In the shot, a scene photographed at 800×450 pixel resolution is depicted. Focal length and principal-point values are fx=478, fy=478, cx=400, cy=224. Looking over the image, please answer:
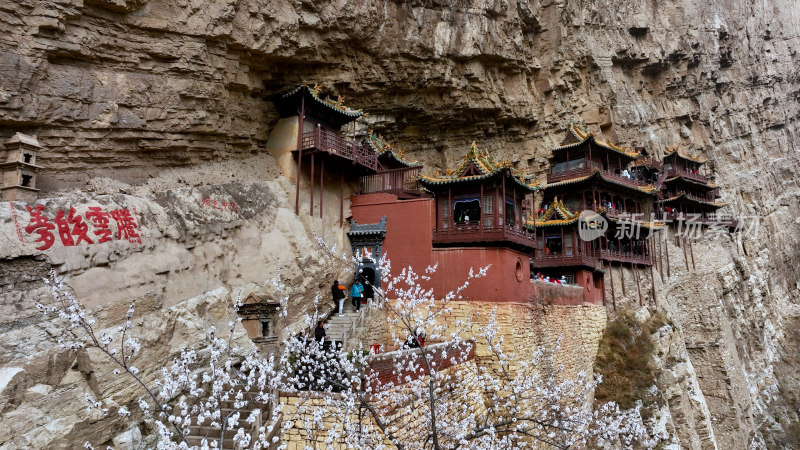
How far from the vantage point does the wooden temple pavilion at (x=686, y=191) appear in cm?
3259

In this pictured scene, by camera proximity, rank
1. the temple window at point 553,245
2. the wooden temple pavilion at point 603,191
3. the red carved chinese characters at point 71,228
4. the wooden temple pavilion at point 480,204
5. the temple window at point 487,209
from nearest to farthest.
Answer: the red carved chinese characters at point 71,228 → the wooden temple pavilion at point 480,204 → the temple window at point 487,209 → the temple window at point 553,245 → the wooden temple pavilion at point 603,191

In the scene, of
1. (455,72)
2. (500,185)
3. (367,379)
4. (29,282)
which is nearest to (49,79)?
(29,282)

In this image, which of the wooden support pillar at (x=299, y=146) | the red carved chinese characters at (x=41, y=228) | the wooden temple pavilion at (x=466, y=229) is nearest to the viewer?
the red carved chinese characters at (x=41, y=228)

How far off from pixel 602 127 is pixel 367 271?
20450 millimetres

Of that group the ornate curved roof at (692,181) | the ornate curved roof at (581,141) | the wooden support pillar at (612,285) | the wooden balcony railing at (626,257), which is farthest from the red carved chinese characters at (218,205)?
the ornate curved roof at (692,181)

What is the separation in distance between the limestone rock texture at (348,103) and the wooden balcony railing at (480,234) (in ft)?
14.0

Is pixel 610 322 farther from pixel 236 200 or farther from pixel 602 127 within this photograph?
pixel 236 200

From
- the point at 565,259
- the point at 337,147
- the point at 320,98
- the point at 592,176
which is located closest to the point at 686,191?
the point at 592,176

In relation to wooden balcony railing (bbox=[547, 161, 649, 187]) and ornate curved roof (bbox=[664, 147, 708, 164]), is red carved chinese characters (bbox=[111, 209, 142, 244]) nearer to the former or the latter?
wooden balcony railing (bbox=[547, 161, 649, 187])

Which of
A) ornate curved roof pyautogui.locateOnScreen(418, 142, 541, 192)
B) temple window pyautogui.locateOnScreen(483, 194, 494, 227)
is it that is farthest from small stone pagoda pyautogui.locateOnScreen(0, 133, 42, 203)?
temple window pyautogui.locateOnScreen(483, 194, 494, 227)

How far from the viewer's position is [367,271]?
59.5 ft

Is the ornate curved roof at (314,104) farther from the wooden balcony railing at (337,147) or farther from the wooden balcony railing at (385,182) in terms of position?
the wooden balcony railing at (385,182)

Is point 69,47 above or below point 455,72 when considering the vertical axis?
below

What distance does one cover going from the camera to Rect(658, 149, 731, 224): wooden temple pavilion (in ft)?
107
